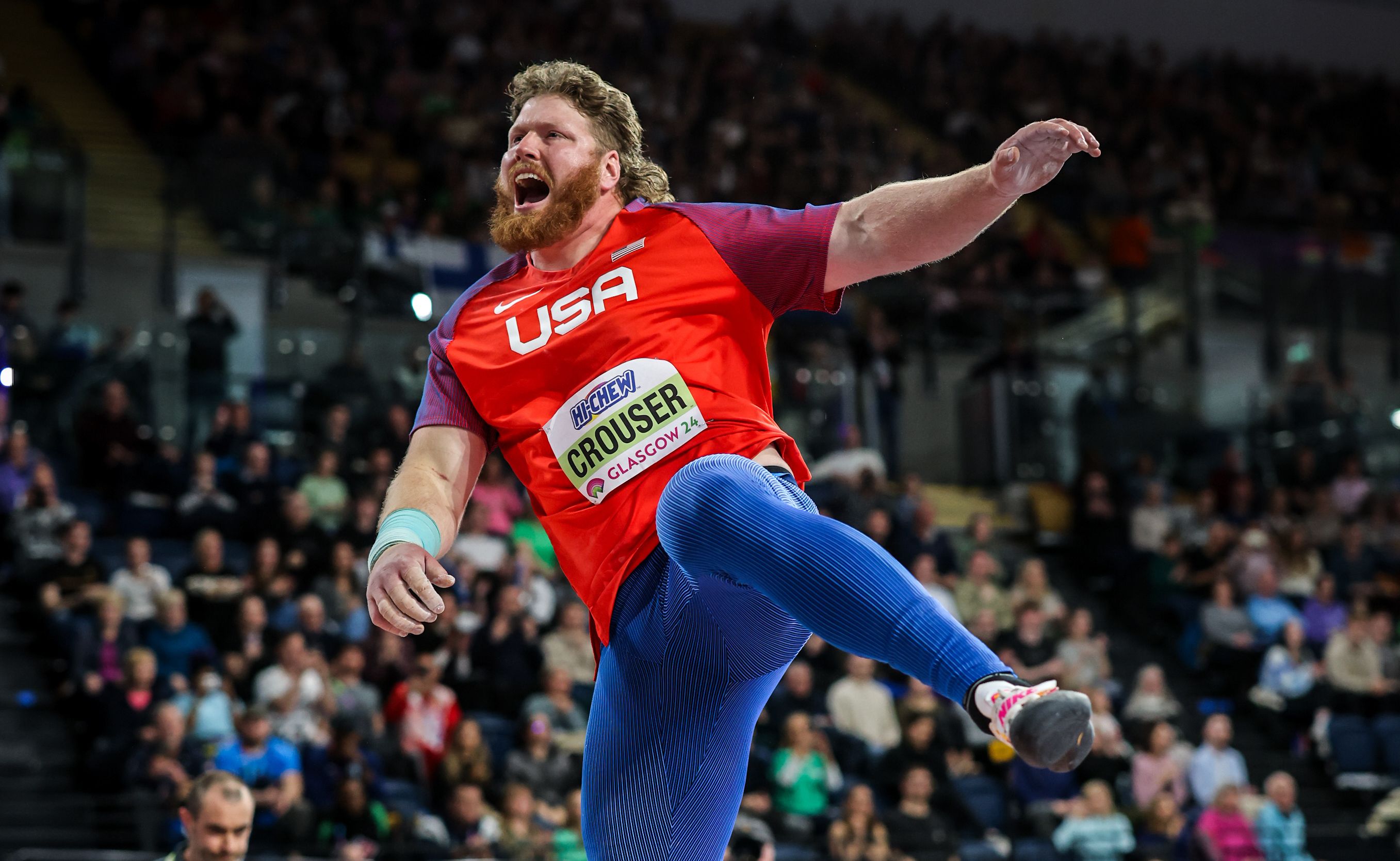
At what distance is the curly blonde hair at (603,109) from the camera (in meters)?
4.18

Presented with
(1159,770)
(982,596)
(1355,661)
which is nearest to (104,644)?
(982,596)

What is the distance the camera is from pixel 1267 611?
14.2 m

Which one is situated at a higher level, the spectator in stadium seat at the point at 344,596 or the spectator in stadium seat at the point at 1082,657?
the spectator in stadium seat at the point at 344,596

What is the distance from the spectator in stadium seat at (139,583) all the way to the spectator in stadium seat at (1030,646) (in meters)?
6.27

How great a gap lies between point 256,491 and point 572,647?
279 cm

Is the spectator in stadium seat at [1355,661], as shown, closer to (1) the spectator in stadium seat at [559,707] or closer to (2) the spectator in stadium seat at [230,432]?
(1) the spectator in stadium seat at [559,707]

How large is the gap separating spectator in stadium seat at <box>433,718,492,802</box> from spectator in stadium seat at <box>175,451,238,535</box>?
117 inches

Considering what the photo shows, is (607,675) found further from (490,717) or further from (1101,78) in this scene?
(1101,78)

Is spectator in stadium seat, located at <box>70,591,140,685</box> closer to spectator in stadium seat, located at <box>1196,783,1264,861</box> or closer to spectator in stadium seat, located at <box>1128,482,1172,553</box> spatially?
spectator in stadium seat, located at <box>1196,783,1264,861</box>

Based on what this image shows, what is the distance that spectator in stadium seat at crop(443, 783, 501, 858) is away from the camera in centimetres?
929

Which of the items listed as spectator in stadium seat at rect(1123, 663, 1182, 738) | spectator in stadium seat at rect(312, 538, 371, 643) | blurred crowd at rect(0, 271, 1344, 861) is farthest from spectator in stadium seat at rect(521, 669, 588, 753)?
spectator in stadium seat at rect(1123, 663, 1182, 738)

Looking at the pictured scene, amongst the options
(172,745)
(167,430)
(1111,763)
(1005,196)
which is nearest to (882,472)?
(1111,763)

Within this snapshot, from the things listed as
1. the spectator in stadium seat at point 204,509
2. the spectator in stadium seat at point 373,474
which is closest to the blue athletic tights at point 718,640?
the spectator in stadium seat at point 373,474

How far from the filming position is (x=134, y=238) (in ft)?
43.3
